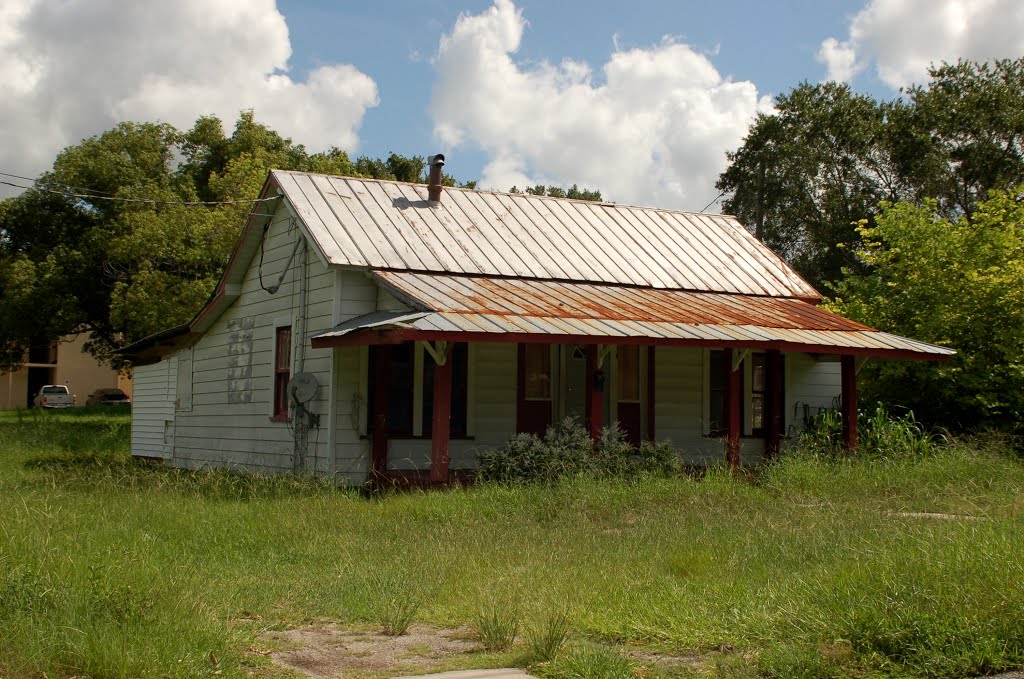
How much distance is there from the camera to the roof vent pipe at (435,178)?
60.3ft

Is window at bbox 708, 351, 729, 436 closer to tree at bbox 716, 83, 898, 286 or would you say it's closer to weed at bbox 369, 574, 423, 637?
weed at bbox 369, 574, 423, 637

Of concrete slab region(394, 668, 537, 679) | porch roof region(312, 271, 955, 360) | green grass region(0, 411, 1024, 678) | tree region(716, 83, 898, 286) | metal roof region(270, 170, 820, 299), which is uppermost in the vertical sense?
tree region(716, 83, 898, 286)

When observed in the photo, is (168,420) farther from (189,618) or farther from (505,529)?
(189,618)

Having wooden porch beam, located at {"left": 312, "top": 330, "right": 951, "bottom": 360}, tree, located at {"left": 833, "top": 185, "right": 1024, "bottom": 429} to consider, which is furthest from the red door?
tree, located at {"left": 833, "top": 185, "right": 1024, "bottom": 429}

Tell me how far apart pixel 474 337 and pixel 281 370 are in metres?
5.41

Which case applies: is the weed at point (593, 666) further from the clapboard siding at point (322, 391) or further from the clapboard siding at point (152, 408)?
the clapboard siding at point (152, 408)

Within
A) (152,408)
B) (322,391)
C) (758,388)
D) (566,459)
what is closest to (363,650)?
(566,459)

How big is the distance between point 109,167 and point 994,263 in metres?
29.2

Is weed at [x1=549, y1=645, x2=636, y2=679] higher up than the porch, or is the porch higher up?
the porch

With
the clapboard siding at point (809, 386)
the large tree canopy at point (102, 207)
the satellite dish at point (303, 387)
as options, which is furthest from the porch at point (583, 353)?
the large tree canopy at point (102, 207)

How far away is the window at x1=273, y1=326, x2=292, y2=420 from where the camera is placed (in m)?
17.1

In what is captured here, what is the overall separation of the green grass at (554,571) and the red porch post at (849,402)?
3838 millimetres

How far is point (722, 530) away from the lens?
9914 mm

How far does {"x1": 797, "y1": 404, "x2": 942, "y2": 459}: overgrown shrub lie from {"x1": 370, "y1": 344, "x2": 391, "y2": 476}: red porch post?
260 inches
